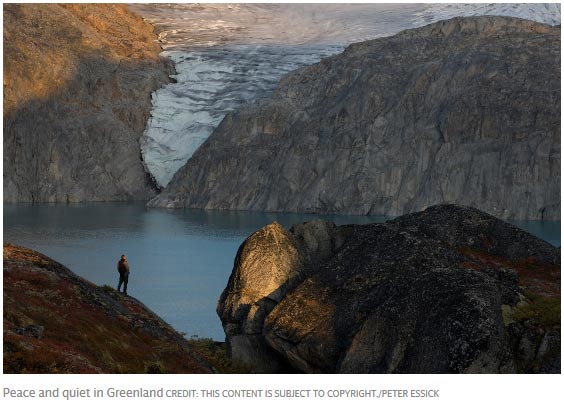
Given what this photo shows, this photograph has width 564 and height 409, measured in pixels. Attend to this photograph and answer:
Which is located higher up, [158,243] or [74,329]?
[74,329]

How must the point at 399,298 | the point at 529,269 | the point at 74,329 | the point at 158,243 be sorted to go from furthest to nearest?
the point at 158,243, the point at 529,269, the point at 399,298, the point at 74,329

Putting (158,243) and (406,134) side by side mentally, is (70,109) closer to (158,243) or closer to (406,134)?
(406,134)

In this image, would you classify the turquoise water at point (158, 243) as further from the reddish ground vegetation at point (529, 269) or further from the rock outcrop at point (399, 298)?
the reddish ground vegetation at point (529, 269)

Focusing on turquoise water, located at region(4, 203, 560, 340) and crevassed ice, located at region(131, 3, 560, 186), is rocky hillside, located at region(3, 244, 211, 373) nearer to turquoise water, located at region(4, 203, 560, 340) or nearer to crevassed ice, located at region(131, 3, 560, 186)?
turquoise water, located at region(4, 203, 560, 340)

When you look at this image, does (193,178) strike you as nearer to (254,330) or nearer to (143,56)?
(143,56)

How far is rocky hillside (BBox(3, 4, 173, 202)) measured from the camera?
155 meters

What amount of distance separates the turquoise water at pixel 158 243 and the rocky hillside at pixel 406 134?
7399 mm

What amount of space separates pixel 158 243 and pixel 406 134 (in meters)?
60.9

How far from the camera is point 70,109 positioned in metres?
161

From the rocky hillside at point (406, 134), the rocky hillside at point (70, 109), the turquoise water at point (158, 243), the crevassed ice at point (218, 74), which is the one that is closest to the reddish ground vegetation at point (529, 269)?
the turquoise water at point (158, 243)

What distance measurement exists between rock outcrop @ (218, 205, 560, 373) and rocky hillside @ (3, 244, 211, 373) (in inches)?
151

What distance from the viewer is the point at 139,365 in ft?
79.3

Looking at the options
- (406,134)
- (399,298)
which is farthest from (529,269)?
(406,134)

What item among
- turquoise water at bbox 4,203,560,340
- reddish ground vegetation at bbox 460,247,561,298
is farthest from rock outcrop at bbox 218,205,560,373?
turquoise water at bbox 4,203,560,340
